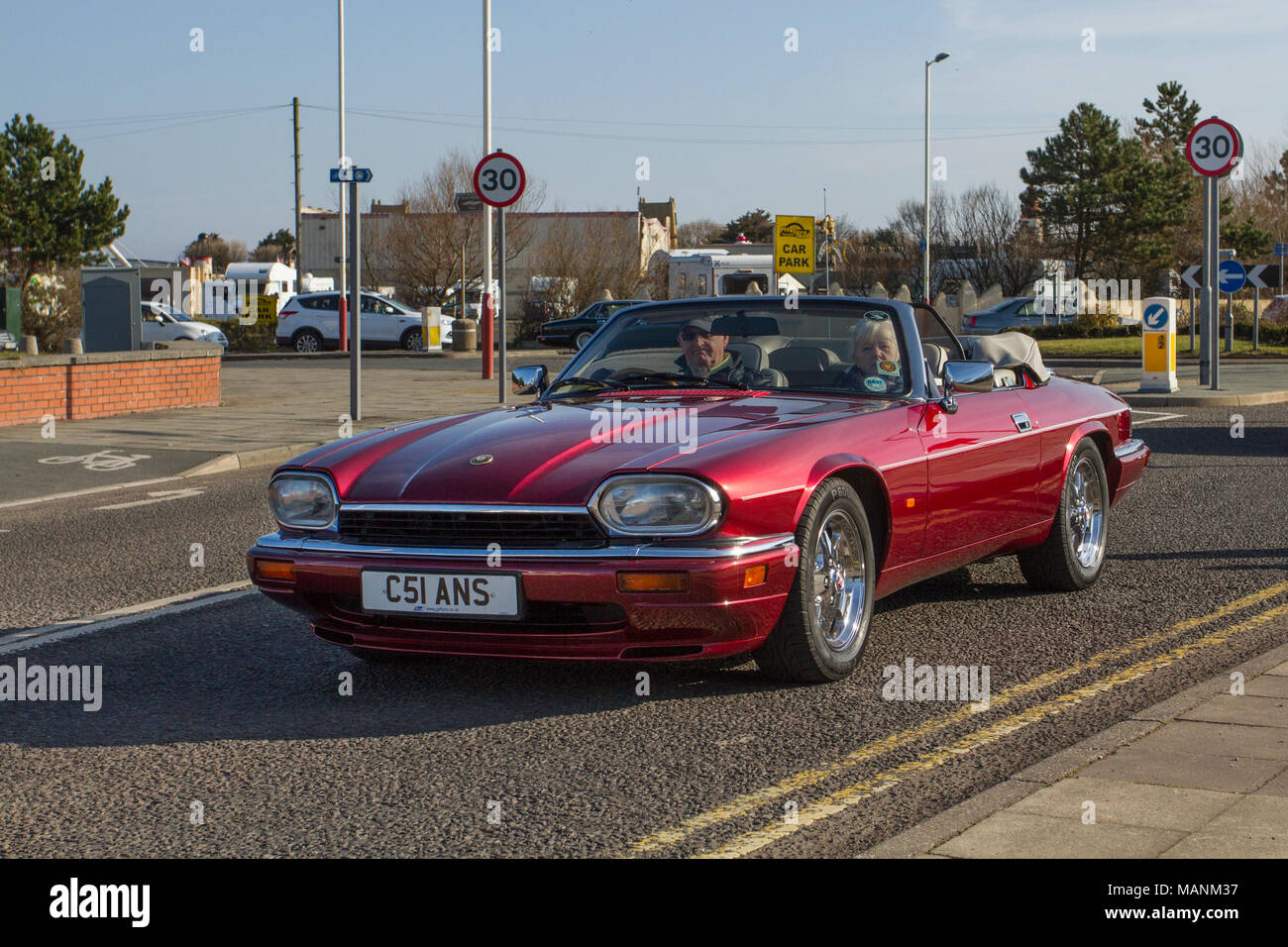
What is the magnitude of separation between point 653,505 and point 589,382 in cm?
161

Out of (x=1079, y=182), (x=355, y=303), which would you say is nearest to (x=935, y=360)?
(x=355, y=303)

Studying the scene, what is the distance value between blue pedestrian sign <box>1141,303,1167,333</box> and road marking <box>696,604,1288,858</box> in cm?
1533

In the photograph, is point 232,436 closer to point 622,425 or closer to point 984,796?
point 622,425

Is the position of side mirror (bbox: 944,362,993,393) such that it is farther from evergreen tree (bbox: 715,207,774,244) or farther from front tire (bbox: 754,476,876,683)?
evergreen tree (bbox: 715,207,774,244)

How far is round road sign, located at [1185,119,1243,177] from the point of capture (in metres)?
19.5

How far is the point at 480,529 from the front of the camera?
489 centimetres

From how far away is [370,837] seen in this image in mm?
3742

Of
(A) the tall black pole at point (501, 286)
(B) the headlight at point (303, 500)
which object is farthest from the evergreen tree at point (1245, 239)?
(B) the headlight at point (303, 500)

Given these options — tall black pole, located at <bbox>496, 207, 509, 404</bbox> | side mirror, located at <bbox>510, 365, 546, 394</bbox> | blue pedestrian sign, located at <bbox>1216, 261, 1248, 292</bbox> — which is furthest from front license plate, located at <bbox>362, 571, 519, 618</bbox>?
blue pedestrian sign, located at <bbox>1216, 261, 1248, 292</bbox>

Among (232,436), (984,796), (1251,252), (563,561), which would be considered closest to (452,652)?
(563,561)

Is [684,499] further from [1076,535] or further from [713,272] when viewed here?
[713,272]

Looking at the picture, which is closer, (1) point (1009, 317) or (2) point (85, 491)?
(2) point (85, 491)

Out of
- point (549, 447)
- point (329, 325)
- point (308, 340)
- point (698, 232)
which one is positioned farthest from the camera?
point (698, 232)
